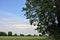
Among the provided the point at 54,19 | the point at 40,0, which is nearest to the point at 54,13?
the point at 54,19

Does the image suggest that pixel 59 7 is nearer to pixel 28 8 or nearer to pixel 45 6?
pixel 45 6

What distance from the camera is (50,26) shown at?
3969cm

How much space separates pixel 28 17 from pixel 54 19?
501 cm

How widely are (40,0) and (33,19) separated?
3806mm

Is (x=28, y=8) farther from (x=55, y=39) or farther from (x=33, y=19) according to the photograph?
(x=55, y=39)

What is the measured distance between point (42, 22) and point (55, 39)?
13.1 ft

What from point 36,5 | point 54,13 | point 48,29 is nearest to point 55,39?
point 48,29

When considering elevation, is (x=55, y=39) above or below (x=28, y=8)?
below

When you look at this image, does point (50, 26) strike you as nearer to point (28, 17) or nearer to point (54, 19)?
point (54, 19)

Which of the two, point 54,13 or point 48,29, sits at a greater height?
→ point 54,13

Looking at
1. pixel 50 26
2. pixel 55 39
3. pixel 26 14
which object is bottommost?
pixel 55 39

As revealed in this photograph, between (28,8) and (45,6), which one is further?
(28,8)

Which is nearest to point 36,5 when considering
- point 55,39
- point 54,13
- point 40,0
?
point 40,0

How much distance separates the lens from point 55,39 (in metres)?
39.4
